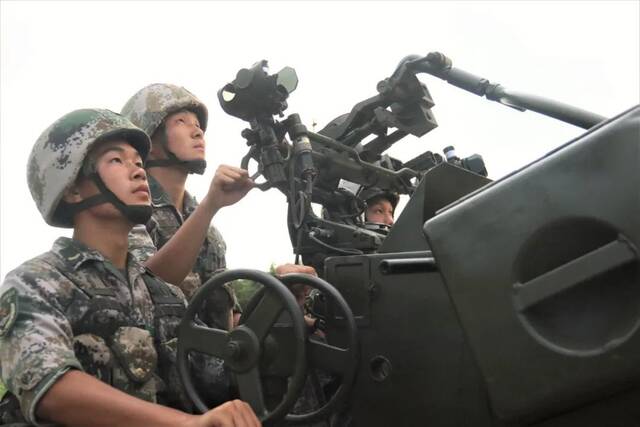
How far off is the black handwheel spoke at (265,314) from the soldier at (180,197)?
2.11 feet

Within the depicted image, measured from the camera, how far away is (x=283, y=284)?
6.32 ft

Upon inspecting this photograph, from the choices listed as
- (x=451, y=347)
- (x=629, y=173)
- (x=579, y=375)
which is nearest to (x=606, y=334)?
(x=579, y=375)

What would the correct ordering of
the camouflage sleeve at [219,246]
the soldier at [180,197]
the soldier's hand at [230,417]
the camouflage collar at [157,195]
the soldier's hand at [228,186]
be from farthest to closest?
the camouflage sleeve at [219,246]
the camouflage collar at [157,195]
the soldier at [180,197]
the soldier's hand at [228,186]
the soldier's hand at [230,417]

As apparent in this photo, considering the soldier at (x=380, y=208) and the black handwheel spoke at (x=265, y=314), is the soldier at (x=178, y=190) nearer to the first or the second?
the black handwheel spoke at (x=265, y=314)

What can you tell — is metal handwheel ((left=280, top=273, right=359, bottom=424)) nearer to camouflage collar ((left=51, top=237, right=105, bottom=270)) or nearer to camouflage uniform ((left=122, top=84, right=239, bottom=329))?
camouflage collar ((left=51, top=237, right=105, bottom=270))

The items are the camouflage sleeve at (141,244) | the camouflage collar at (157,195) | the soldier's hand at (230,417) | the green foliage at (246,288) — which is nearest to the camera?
the soldier's hand at (230,417)

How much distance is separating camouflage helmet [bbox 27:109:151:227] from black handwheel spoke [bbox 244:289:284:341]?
79 cm

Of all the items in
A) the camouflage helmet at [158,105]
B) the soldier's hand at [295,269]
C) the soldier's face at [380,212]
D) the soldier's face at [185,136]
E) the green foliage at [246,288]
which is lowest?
the green foliage at [246,288]

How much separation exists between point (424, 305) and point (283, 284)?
0.39 meters

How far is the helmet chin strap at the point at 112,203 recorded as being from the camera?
218 centimetres

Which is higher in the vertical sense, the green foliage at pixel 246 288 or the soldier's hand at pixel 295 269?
the soldier's hand at pixel 295 269

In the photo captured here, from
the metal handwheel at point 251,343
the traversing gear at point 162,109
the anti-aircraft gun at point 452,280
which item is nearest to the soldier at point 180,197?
the traversing gear at point 162,109

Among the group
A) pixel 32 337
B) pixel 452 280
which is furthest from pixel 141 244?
pixel 452 280

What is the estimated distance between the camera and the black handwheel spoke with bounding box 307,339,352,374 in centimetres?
196
